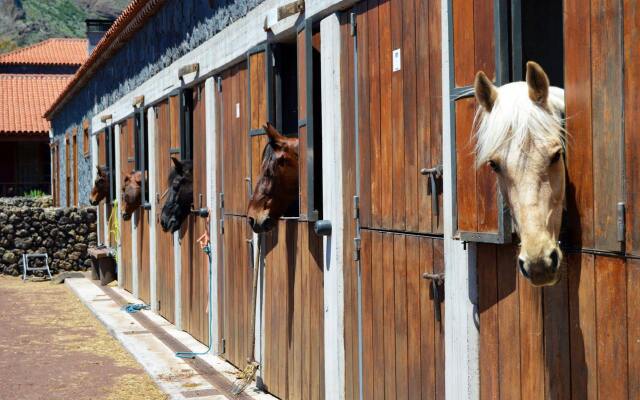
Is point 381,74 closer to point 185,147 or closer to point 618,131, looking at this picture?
point 618,131

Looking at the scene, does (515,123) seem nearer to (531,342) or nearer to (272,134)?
(531,342)

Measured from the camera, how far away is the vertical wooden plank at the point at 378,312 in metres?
5.01

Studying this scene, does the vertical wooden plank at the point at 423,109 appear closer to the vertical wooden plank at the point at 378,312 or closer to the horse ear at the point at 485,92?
the vertical wooden plank at the point at 378,312

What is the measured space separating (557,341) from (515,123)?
0.90 m

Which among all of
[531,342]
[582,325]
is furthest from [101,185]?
[582,325]

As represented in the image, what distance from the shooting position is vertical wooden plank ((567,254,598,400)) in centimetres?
320

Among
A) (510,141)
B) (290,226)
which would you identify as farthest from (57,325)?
(510,141)

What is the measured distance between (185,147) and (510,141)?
753cm

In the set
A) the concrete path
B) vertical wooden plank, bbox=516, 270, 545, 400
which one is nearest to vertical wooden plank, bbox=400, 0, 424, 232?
vertical wooden plank, bbox=516, 270, 545, 400

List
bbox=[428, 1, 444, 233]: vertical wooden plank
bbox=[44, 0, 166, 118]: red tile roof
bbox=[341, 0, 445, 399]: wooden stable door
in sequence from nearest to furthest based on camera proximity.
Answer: bbox=[428, 1, 444, 233]: vertical wooden plank
bbox=[341, 0, 445, 399]: wooden stable door
bbox=[44, 0, 166, 118]: red tile roof

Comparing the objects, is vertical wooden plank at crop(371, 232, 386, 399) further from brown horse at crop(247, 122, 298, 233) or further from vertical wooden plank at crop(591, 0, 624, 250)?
vertical wooden plank at crop(591, 0, 624, 250)

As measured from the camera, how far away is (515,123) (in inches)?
120

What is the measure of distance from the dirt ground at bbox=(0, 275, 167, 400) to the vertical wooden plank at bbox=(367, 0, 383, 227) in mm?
3242

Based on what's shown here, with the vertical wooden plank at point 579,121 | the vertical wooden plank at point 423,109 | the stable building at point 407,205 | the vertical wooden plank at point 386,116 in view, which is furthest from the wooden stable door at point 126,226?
the vertical wooden plank at point 579,121
